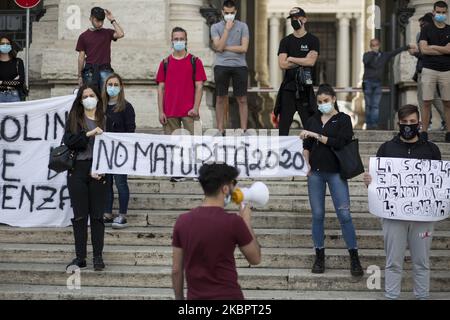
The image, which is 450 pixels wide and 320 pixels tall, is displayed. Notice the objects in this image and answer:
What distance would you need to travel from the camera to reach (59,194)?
1053cm

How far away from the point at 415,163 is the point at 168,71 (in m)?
3.87

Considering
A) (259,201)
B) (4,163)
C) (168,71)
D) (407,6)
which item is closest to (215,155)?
(168,71)

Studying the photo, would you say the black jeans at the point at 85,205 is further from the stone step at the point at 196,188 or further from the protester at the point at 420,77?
the protester at the point at 420,77

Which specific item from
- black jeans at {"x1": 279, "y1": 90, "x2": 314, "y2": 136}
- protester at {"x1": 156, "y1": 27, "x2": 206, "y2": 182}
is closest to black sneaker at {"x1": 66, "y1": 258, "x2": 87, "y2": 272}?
protester at {"x1": 156, "y1": 27, "x2": 206, "y2": 182}

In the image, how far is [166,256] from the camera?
939 cm

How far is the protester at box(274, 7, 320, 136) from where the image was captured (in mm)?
11133

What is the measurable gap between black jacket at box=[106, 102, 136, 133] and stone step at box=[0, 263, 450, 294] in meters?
1.74

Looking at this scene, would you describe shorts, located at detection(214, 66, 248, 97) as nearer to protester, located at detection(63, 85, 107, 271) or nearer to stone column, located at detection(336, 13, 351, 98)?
protester, located at detection(63, 85, 107, 271)

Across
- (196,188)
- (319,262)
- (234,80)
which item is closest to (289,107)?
(234,80)

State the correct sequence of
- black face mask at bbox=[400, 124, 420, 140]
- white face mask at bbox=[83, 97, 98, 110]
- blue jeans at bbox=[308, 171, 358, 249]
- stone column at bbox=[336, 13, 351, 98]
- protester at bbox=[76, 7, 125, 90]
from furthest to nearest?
stone column at bbox=[336, 13, 351, 98] → protester at bbox=[76, 7, 125, 90] → white face mask at bbox=[83, 97, 98, 110] → blue jeans at bbox=[308, 171, 358, 249] → black face mask at bbox=[400, 124, 420, 140]

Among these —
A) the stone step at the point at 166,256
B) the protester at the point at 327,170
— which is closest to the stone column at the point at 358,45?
the stone step at the point at 166,256

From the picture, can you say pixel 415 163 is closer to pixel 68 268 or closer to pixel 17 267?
pixel 68 268

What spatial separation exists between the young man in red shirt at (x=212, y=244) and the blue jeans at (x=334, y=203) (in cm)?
318

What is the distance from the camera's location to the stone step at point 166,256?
9.25 meters
